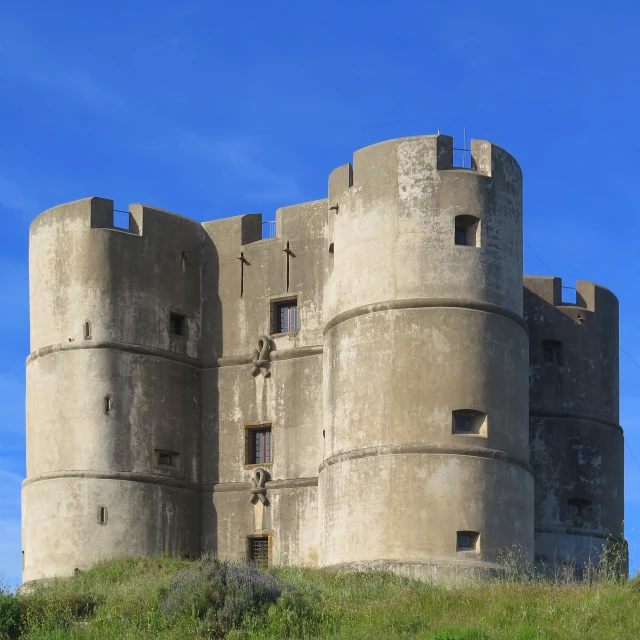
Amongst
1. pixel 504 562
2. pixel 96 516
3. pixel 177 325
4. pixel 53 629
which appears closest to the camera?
pixel 53 629

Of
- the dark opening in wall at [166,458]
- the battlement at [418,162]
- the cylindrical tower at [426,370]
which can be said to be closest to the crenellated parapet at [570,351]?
the cylindrical tower at [426,370]

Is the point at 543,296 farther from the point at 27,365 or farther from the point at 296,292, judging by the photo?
the point at 27,365

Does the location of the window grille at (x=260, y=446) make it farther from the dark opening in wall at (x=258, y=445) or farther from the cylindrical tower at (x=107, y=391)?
the cylindrical tower at (x=107, y=391)

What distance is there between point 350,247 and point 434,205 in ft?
7.59

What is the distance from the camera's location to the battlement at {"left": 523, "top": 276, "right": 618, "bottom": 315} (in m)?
46.0

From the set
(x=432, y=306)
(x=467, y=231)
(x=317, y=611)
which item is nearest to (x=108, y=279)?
(x=432, y=306)

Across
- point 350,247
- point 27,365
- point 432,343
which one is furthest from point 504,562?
point 27,365

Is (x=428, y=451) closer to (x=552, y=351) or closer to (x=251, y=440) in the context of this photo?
(x=251, y=440)

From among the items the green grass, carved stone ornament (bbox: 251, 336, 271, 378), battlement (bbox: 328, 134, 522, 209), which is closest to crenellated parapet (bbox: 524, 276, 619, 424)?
battlement (bbox: 328, 134, 522, 209)

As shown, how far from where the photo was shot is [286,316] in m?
44.1

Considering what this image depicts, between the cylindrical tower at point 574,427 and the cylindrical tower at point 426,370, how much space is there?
4.86m

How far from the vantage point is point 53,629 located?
32656 millimetres

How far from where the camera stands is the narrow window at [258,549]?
42875 mm

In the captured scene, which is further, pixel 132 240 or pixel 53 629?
pixel 132 240
